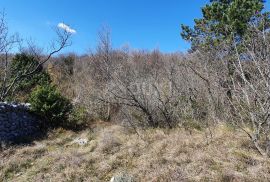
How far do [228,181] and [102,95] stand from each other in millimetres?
7749

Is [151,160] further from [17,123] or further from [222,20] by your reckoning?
[222,20]

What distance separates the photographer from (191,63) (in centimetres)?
844

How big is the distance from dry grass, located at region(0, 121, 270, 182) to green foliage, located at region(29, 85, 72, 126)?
7.81 ft

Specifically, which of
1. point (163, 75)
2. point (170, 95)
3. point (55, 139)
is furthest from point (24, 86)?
point (170, 95)

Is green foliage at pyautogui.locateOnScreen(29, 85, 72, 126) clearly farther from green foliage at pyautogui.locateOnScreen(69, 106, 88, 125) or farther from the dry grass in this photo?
the dry grass

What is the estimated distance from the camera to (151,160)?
466 centimetres

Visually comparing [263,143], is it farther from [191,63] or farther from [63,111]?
[63,111]

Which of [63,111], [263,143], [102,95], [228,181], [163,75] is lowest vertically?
[228,181]

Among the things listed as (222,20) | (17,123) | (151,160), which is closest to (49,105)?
(17,123)

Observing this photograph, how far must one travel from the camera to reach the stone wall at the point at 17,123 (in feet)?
24.1

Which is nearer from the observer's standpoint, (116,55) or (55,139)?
(55,139)

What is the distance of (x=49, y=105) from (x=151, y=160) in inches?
215

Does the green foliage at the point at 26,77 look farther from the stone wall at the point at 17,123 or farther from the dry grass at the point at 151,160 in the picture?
the dry grass at the point at 151,160

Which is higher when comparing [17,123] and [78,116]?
[78,116]
